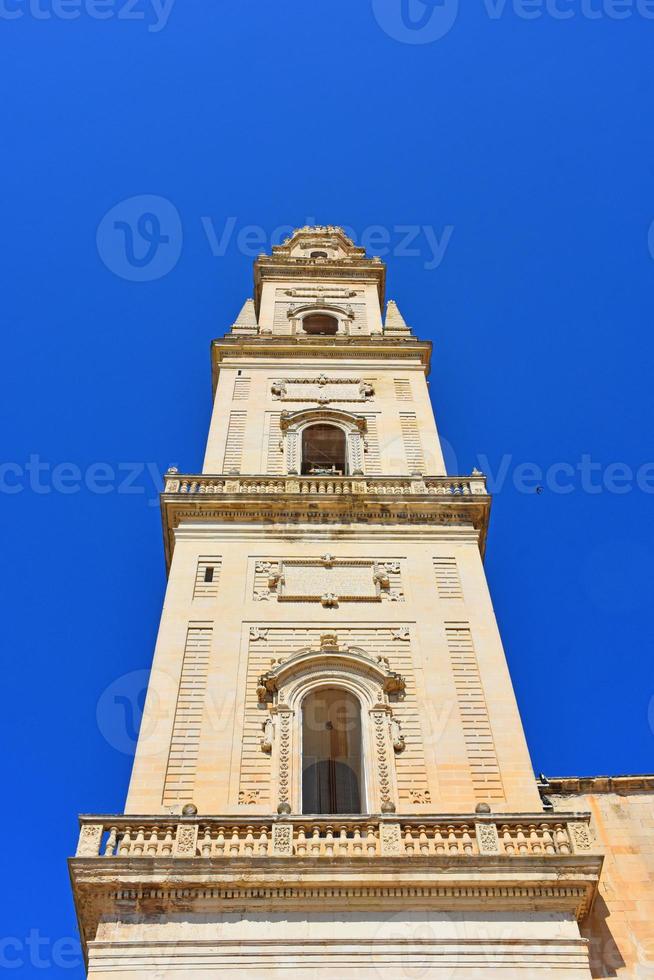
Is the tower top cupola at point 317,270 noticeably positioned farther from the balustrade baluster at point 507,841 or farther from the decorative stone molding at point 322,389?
the balustrade baluster at point 507,841

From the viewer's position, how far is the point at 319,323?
3834 cm

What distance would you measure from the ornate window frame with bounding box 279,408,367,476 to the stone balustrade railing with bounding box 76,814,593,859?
12.6m

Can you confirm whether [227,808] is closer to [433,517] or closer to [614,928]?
[614,928]

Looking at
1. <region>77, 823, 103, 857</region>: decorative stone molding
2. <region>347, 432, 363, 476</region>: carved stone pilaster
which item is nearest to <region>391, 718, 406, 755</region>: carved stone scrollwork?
<region>77, 823, 103, 857</region>: decorative stone molding

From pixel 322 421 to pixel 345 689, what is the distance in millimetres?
11631

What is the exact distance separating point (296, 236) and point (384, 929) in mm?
36560

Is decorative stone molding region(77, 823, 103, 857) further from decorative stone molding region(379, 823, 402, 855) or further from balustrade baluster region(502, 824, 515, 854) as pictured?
balustrade baluster region(502, 824, 515, 854)

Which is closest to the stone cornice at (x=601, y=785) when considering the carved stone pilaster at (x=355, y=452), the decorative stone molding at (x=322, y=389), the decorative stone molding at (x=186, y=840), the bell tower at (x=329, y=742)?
the bell tower at (x=329, y=742)

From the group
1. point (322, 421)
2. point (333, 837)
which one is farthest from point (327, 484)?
point (333, 837)

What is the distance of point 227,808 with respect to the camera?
692 inches

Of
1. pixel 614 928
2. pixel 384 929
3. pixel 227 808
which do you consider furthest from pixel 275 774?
pixel 614 928

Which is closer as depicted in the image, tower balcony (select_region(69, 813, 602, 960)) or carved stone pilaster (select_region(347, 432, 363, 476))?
tower balcony (select_region(69, 813, 602, 960))

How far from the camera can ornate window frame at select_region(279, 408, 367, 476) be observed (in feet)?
92.2

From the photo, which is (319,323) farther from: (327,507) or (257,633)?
(257,633)
